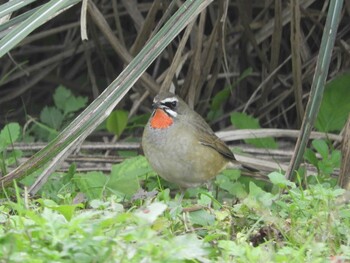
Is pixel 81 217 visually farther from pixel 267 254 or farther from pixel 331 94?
pixel 331 94

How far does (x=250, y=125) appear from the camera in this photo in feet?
23.7

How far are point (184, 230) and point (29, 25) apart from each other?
125 centimetres

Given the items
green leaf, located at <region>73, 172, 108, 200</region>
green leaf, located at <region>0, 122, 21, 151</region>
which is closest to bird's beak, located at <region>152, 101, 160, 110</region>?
green leaf, located at <region>73, 172, 108, 200</region>

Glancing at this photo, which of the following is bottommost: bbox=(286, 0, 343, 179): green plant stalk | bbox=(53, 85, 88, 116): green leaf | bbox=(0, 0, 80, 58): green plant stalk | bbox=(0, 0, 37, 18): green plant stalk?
bbox=(53, 85, 88, 116): green leaf

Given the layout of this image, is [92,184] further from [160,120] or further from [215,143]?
[215,143]

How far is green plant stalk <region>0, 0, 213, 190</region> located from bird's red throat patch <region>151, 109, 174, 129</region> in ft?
3.50

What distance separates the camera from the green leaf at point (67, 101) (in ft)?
24.8

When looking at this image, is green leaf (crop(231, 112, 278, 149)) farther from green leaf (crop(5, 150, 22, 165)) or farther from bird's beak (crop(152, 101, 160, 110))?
green leaf (crop(5, 150, 22, 165))

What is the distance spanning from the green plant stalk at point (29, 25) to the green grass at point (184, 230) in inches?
30.7

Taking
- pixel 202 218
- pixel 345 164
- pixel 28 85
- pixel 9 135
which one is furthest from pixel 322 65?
pixel 28 85

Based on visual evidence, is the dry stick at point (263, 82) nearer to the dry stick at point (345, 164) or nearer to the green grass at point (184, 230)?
the dry stick at point (345, 164)

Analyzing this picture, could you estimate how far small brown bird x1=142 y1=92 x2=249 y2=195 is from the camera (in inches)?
236

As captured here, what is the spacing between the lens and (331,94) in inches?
280

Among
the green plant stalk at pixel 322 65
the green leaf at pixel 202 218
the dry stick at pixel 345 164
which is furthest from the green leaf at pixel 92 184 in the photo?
the dry stick at pixel 345 164
